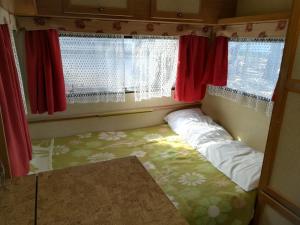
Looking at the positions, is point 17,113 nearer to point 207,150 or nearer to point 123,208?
point 123,208

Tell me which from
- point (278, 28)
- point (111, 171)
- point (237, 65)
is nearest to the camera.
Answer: point (111, 171)


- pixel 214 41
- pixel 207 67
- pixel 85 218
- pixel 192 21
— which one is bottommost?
pixel 85 218

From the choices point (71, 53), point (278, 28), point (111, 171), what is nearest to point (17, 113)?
point (111, 171)

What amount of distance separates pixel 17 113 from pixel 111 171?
0.72 meters

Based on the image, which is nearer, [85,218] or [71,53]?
[85,218]

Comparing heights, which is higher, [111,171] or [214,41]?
[214,41]

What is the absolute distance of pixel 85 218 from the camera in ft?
2.41

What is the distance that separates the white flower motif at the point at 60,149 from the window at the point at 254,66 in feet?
5.90

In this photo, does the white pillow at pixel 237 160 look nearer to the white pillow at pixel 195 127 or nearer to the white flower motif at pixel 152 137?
the white pillow at pixel 195 127

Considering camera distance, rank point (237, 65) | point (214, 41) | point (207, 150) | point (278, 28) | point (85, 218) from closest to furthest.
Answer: point (85, 218) < point (278, 28) < point (207, 150) < point (237, 65) < point (214, 41)

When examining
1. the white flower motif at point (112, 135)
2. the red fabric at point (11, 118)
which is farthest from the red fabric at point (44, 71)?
the red fabric at point (11, 118)

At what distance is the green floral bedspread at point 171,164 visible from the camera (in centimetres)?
155

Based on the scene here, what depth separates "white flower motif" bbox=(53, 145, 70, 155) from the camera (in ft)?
7.01

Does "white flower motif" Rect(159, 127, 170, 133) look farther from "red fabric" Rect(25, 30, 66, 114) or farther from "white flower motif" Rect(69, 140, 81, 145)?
"red fabric" Rect(25, 30, 66, 114)
